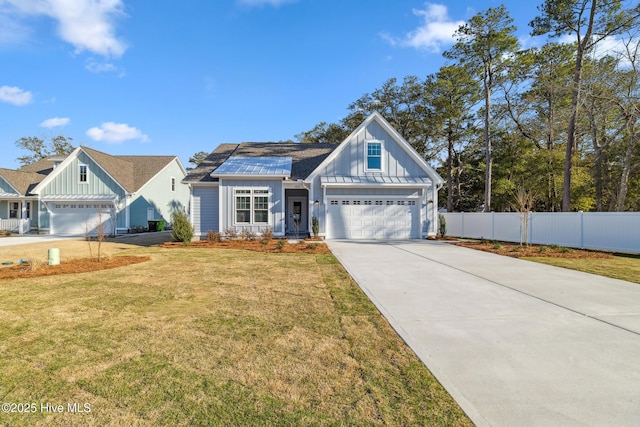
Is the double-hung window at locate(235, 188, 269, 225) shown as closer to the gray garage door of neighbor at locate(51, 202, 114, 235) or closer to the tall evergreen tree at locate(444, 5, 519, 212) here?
the gray garage door of neighbor at locate(51, 202, 114, 235)

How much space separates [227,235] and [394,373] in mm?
13610

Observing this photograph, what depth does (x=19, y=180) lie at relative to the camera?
23422mm

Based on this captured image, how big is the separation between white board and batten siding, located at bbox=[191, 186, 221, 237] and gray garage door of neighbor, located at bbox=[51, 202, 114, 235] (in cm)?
981

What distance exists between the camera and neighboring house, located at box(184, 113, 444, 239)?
52.8 feet

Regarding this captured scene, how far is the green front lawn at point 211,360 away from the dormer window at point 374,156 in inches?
461

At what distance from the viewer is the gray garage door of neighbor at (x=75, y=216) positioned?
2188 cm

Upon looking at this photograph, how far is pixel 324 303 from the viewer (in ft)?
17.7

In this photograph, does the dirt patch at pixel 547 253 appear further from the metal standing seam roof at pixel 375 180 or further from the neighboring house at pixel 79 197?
the neighboring house at pixel 79 197

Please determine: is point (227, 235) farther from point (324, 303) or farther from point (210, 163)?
point (324, 303)

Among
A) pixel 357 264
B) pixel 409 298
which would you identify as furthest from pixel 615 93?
pixel 409 298

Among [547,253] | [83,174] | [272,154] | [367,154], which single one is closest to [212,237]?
[272,154]

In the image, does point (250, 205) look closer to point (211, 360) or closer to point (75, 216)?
point (211, 360)

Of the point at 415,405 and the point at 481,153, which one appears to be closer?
the point at 415,405

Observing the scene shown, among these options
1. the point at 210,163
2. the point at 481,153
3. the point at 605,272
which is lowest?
the point at 605,272
